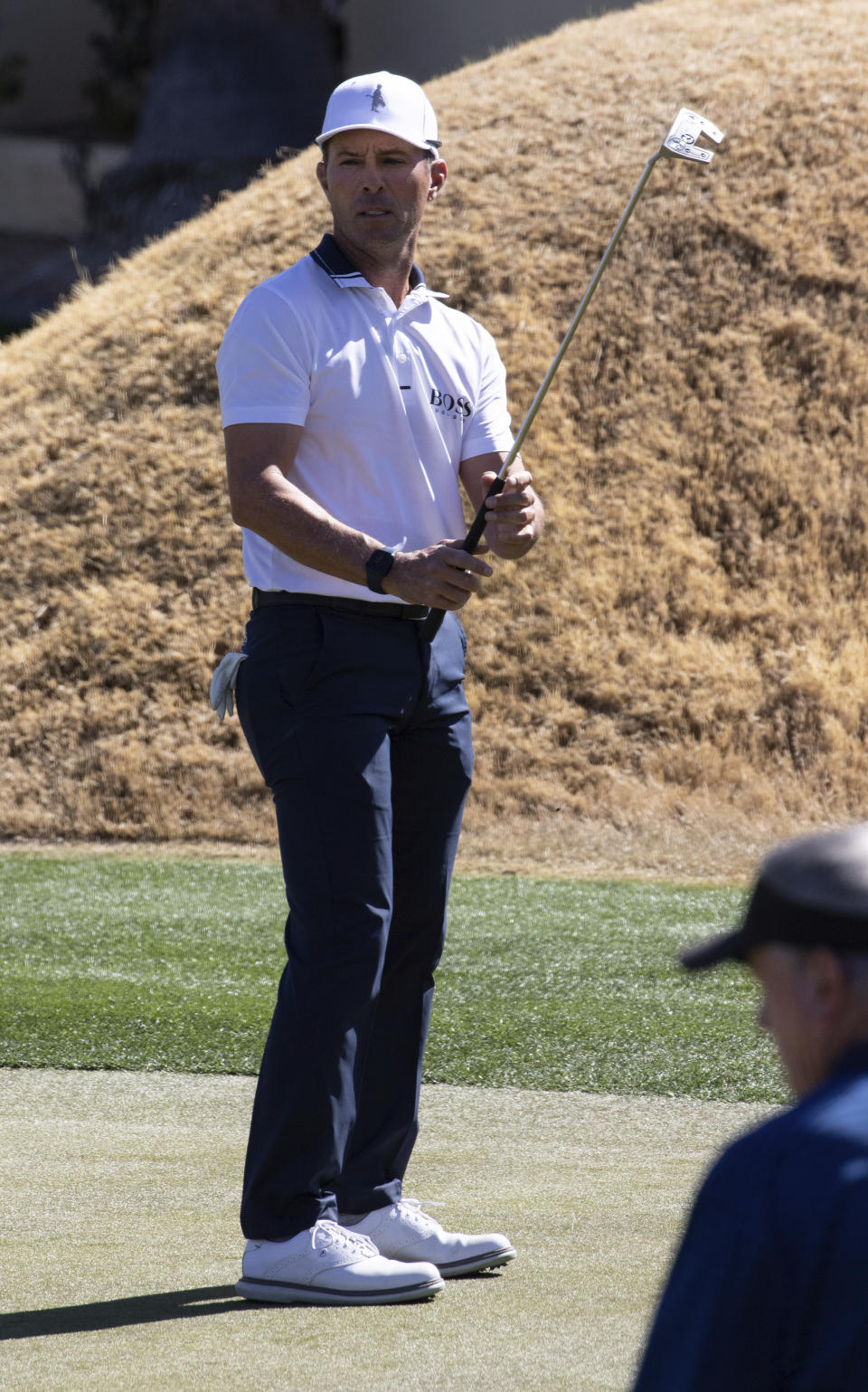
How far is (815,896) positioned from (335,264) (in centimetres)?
254

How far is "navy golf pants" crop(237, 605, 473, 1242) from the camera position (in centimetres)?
313

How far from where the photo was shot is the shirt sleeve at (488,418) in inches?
142

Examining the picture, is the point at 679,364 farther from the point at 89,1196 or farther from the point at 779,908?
the point at 779,908

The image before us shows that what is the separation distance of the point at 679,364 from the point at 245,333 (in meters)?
12.4

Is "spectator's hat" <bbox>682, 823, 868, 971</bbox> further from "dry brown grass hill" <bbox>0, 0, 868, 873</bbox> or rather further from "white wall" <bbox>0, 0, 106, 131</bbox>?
"white wall" <bbox>0, 0, 106, 131</bbox>

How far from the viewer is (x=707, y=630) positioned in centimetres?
1345

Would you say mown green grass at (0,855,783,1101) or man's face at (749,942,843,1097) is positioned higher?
man's face at (749,942,843,1097)

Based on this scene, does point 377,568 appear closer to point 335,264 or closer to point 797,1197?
point 335,264

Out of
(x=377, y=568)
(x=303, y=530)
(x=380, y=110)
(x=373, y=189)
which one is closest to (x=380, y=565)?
(x=377, y=568)

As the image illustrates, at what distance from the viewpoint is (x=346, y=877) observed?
3146 mm

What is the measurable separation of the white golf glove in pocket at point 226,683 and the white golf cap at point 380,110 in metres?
1.09

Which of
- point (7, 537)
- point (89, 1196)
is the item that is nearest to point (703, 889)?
point (89, 1196)

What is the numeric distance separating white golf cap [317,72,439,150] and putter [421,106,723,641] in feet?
1.47

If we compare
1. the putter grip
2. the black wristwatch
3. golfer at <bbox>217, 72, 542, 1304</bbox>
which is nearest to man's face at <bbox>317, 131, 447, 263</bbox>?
→ golfer at <bbox>217, 72, 542, 1304</bbox>
